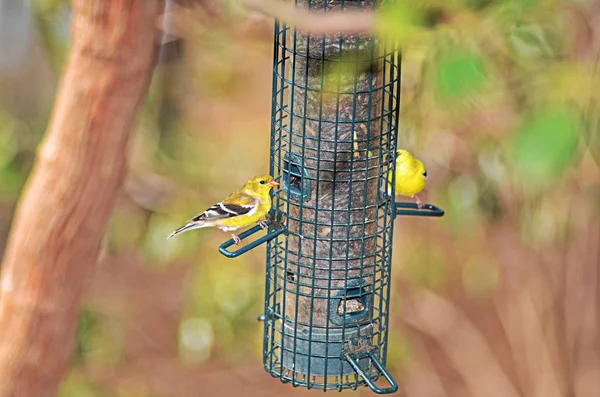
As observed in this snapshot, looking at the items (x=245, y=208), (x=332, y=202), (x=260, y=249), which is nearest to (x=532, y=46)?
(x=332, y=202)

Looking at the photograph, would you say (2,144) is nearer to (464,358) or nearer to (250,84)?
(250,84)

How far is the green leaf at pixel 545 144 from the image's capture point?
205 centimetres

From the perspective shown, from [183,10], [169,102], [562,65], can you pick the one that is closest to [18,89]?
[169,102]

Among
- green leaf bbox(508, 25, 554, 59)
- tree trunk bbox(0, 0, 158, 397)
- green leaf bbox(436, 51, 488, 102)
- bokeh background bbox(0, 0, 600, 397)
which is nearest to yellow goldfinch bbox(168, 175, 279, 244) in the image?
tree trunk bbox(0, 0, 158, 397)

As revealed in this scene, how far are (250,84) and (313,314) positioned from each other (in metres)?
3.96

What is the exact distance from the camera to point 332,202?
430 centimetres

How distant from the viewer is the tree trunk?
422 centimetres

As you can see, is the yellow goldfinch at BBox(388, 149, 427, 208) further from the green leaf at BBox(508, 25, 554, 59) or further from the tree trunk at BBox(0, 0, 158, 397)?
the tree trunk at BBox(0, 0, 158, 397)

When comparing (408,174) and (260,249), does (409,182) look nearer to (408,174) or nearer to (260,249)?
(408,174)

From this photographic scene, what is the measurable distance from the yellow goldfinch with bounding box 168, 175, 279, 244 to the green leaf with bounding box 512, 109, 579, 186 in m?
2.17

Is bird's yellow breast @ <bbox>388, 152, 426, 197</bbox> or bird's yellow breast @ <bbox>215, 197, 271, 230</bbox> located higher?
bird's yellow breast @ <bbox>388, 152, 426, 197</bbox>

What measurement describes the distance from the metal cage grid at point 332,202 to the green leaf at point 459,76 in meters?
1.72

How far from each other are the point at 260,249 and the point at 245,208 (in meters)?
3.40

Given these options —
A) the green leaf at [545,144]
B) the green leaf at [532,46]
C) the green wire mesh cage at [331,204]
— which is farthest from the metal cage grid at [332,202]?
the green leaf at [545,144]
